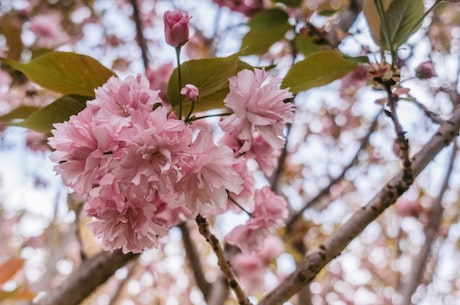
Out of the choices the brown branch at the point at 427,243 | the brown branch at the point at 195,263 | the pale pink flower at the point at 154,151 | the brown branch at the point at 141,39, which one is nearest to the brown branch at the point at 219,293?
the brown branch at the point at 195,263

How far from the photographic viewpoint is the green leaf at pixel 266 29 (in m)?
1.38

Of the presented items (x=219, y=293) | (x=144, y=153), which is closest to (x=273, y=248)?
(x=219, y=293)

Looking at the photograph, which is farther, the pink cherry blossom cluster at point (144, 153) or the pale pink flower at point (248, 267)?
the pale pink flower at point (248, 267)

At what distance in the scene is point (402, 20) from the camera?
0.99 metres

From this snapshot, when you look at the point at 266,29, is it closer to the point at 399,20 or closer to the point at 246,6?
the point at 399,20

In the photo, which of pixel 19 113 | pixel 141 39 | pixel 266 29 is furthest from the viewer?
pixel 141 39

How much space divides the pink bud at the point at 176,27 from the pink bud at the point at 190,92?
76mm

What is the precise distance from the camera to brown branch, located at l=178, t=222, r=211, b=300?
189cm

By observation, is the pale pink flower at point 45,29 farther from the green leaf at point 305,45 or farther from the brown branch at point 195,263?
the green leaf at point 305,45

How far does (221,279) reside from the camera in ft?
5.47

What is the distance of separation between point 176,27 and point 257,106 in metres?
0.18

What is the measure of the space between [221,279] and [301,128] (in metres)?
2.16

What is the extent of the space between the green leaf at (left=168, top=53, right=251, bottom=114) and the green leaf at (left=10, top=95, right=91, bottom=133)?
5.8 inches

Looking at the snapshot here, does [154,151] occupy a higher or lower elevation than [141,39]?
higher
